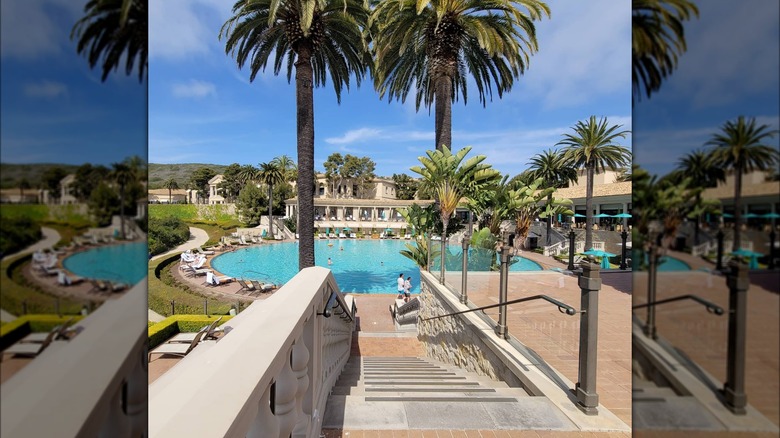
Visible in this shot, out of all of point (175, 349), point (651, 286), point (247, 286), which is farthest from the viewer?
point (247, 286)

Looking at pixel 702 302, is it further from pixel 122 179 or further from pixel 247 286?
pixel 247 286

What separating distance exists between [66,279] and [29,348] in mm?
80

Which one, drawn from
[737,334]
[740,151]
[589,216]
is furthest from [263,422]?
[589,216]

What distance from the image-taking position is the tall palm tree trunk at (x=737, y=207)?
54 centimetres

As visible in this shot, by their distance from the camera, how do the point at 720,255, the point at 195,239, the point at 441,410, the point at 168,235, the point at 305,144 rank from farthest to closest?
the point at 195,239 < the point at 168,235 < the point at 305,144 < the point at 441,410 < the point at 720,255

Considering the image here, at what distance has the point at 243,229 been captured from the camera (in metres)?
43.6

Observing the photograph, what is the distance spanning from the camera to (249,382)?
50.8 inches

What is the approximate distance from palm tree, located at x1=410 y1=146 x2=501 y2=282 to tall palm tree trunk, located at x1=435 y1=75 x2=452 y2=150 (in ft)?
2.15

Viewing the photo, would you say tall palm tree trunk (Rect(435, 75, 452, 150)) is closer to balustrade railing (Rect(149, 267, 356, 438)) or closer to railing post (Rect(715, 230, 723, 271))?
balustrade railing (Rect(149, 267, 356, 438))

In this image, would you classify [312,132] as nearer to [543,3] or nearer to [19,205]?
[543,3]

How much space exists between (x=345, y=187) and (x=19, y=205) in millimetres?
65465

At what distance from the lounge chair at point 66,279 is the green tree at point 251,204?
157ft

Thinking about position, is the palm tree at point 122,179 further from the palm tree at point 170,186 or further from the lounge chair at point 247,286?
the palm tree at point 170,186

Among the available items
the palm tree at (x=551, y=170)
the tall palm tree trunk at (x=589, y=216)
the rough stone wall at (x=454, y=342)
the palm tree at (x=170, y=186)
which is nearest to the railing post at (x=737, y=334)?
the rough stone wall at (x=454, y=342)
